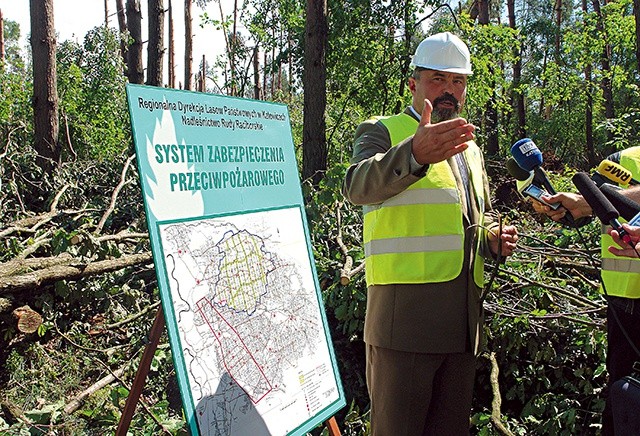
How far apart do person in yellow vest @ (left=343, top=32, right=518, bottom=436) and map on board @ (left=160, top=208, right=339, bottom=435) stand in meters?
0.31

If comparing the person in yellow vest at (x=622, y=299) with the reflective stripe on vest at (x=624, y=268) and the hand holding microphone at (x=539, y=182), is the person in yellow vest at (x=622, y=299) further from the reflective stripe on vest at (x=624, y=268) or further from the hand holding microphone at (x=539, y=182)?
the hand holding microphone at (x=539, y=182)

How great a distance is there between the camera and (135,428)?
3.37m

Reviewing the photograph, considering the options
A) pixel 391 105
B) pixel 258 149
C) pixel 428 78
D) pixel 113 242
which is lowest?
pixel 113 242

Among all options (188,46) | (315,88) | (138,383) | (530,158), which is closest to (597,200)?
(530,158)

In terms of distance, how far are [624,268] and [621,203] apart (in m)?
0.91

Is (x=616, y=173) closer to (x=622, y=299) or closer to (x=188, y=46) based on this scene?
(x=622, y=299)

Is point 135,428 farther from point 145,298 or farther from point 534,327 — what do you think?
point 534,327

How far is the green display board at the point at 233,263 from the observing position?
78.3 inches

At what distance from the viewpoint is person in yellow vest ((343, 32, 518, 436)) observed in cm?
225

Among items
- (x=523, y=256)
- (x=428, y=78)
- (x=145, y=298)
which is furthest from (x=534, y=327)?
(x=145, y=298)

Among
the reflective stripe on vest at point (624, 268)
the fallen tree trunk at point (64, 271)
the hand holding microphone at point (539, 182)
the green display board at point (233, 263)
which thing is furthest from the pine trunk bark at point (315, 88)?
the hand holding microphone at point (539, 182)

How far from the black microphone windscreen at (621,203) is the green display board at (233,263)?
124cm

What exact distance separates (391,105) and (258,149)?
7.78 meters

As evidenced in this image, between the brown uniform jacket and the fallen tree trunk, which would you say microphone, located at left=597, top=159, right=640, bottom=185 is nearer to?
the brown uniform jacket
